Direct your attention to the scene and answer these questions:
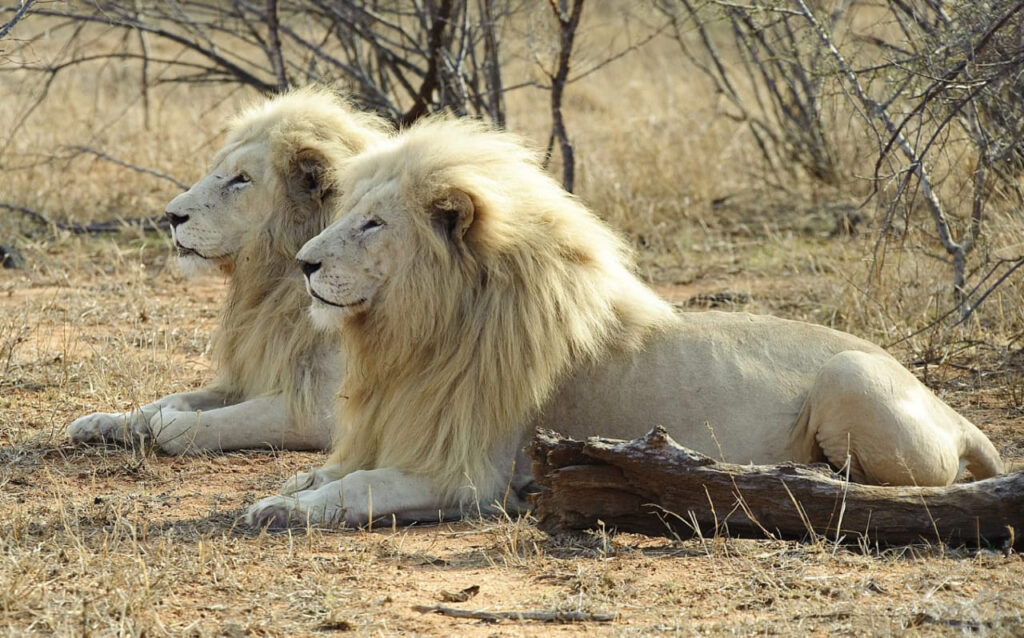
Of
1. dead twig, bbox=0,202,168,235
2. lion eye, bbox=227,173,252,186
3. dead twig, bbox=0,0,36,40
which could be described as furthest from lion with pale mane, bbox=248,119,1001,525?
dead twig, bbox=0,202,168,235

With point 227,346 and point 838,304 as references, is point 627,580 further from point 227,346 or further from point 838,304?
point 838,304

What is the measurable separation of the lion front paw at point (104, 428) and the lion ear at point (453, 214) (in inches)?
62.0

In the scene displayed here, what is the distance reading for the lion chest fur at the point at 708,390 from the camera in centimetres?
398

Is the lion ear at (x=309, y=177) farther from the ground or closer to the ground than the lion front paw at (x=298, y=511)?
farther from the ground

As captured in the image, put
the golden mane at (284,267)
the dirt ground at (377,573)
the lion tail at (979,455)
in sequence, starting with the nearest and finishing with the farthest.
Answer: the dirt ground at (377,573)
the lion tail at (979,455)
the golden mane at (284,267)

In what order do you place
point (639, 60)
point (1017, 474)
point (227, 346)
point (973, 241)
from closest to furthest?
point (1017, 474) < point (227, 346) < point (973, 241) < point (639, 60)

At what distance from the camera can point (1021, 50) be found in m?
4.42

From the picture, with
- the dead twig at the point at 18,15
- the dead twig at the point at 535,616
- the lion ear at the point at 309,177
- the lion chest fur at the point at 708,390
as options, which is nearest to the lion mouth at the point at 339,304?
the lion chest fur at the point at 708,390

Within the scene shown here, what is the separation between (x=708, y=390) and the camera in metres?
4.01

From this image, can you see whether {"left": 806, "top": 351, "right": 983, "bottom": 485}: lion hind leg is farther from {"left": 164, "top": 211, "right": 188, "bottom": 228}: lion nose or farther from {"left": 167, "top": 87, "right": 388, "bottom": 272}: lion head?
{"left": 164, "top": 211, "right": 188, "bottom": 228}: lion nose

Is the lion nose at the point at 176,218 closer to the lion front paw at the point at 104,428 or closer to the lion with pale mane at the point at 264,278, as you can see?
the lion with pale mane at the point at 264,278

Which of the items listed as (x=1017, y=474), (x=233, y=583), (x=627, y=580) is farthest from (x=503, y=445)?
(x=1017, y=474)

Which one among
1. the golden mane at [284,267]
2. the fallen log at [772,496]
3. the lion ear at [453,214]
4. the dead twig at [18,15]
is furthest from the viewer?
the golden mane at [284,267]

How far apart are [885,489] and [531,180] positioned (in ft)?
4.76
